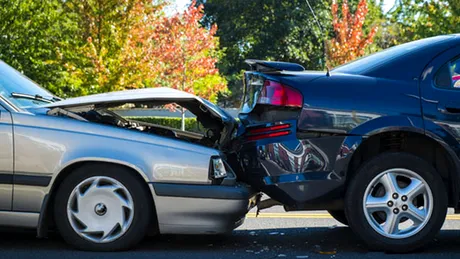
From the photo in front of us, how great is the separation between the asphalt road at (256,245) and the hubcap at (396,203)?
0.20 m

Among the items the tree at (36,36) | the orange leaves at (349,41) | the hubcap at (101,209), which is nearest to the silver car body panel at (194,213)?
the hubcap at (101,209)

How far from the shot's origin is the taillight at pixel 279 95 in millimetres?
5059

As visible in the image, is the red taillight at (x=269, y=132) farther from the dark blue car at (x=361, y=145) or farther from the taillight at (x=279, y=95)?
the taillight at (x=279, y=95)

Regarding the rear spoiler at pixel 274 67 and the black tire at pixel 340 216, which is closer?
the rear spoiler at pixel 274 67

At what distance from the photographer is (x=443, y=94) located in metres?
5.09

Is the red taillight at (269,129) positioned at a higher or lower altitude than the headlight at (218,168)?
higher

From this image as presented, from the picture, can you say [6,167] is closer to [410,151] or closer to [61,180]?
[61,180]

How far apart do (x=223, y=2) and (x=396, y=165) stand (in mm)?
43190

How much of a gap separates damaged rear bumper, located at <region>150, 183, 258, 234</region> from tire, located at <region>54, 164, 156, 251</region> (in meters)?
0.12

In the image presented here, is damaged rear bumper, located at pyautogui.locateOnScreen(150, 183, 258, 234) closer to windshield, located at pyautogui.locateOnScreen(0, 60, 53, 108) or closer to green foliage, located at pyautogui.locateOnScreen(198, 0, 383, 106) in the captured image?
windshield, located at pyautogui.locateOnScreen(0, 60, 53, 108)

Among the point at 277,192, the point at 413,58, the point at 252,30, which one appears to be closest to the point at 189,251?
the point at 277,192

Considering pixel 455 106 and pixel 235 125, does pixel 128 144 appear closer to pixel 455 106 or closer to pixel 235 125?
pixel 235 125

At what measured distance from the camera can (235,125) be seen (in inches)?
225

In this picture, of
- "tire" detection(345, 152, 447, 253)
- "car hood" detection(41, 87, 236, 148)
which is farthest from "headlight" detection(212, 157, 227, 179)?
"tire" detection(345, 152, 447, 253)
